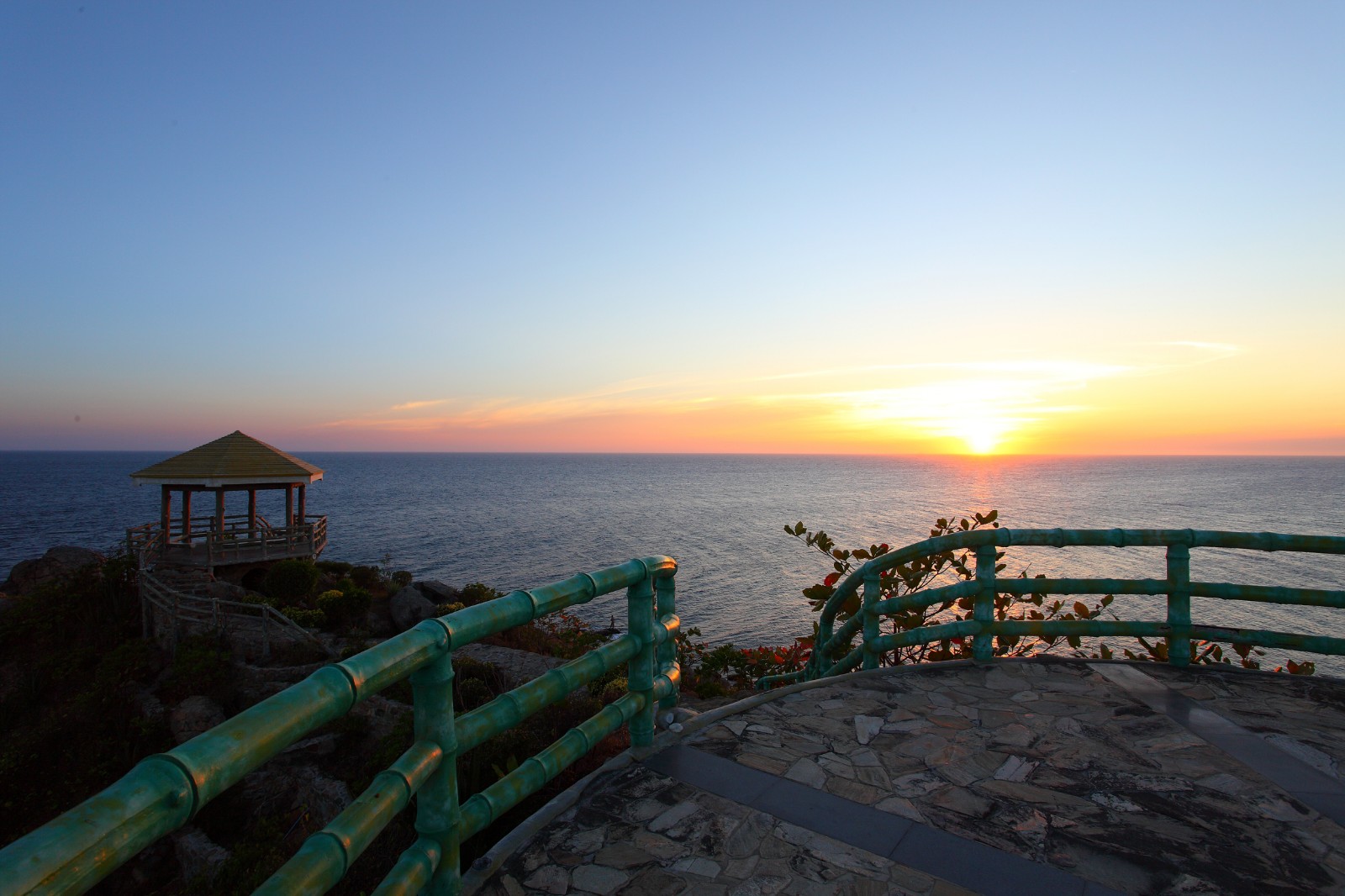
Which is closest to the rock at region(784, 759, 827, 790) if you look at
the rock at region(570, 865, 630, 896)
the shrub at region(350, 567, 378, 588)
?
the rock at region(570, 865, 630, 896)

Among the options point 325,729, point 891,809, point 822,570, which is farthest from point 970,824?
point 822,570

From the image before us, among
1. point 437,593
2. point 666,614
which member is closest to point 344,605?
point 437,593

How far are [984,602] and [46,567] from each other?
33827 millimetres

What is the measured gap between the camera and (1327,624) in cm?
2173

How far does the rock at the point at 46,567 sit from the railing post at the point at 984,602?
3042 cm

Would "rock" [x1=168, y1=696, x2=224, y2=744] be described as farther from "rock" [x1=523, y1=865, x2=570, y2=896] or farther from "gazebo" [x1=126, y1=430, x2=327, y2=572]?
"rock" [x1=523, y1=865, x2=570, y2=896]

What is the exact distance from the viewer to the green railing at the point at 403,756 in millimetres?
1128

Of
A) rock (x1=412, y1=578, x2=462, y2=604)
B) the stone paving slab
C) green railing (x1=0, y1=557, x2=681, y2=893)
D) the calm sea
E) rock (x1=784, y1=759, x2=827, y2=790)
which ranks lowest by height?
the calm sea

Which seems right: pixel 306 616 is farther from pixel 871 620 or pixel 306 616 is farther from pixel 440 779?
pixel 440 779

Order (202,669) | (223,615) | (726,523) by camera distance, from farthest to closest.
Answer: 1. (726,523)
2. (223,615)
3. (202,669)

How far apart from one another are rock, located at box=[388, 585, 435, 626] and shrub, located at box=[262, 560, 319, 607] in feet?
8.96

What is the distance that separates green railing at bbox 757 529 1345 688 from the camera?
4.71 m

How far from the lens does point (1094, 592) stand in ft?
16.3

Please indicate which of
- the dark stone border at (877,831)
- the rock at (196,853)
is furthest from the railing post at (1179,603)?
the rock at (196,853)
